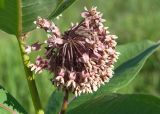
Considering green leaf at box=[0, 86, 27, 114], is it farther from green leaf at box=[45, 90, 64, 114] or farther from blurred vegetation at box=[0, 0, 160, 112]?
blurred vegetation at box=[0, 0, 160, 112]

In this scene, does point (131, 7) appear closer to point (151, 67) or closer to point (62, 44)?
point (151, 67)

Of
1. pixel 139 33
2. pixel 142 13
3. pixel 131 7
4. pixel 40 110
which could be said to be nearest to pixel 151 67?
pixel 139 33

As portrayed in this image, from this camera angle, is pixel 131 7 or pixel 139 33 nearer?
pixel 139 33

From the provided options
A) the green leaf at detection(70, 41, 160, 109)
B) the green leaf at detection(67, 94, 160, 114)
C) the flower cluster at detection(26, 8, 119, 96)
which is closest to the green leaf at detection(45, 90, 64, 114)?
the green leaf at detection(70, 41, 160, 109)

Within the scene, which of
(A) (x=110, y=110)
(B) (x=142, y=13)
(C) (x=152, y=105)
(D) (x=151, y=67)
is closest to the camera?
(C) (x=152, y=105)

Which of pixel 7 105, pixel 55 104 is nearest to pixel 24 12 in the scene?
pixel 7 105

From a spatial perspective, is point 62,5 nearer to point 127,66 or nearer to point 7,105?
point 7,105

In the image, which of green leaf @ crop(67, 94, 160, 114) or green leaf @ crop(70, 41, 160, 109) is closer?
green leaf @ crop(67, 94, 160, 114)
